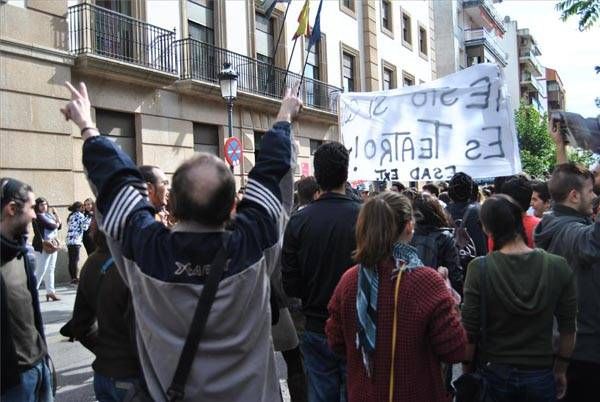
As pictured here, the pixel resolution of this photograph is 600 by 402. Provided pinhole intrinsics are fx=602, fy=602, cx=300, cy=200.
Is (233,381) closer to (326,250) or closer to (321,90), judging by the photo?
(326,250)

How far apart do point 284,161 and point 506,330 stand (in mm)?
1470

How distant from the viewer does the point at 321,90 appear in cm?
2117

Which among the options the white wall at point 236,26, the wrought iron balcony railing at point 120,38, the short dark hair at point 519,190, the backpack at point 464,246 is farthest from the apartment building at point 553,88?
the short dark hair at point 519,190

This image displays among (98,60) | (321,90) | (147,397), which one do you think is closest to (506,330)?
(147,397)

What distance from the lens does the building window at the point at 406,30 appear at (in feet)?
93.6

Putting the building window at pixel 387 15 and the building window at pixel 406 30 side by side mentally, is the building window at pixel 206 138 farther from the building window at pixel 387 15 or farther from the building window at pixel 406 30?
the building window at pixel 406 30

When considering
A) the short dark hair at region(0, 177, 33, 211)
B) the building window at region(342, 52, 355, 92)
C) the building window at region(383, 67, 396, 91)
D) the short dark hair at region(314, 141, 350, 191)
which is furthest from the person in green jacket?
the building window at region(383, 67, 396, 91)

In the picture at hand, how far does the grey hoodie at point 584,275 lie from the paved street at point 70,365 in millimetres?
2704

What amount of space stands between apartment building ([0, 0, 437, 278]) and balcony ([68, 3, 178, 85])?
25 mm

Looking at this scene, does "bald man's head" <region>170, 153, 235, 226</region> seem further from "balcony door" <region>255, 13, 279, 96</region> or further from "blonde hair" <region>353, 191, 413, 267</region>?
"balcony door" <region>255, 13, 279, 96</region>

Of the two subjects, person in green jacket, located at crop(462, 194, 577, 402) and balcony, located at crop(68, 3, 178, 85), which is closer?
person in green jacket, located at crop(462, 194, 577, 402)

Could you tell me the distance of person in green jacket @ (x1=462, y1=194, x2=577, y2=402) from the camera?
288 centimetres

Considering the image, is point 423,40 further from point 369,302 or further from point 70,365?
point 369,302

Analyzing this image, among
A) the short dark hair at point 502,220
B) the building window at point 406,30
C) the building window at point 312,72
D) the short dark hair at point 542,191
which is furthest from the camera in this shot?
the building window at point 406,30
